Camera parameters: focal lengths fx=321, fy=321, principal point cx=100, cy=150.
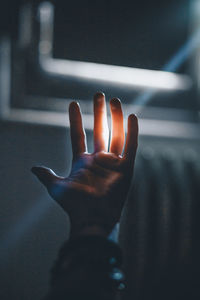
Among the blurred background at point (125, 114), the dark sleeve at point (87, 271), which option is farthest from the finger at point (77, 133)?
the blurred background at point (125, 114)

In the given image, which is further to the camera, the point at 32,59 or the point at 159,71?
the point at 159,71

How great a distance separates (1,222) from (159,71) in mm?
875

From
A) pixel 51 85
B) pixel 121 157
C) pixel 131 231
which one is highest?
pixel 51 85

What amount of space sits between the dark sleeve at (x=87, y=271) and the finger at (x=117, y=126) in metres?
0.19

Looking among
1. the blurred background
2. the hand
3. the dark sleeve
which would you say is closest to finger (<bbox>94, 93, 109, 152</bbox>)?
the hand

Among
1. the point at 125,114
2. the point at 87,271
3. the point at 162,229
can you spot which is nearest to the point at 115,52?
the point at 125,114

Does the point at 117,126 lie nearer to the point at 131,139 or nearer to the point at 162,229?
the point at 131,139

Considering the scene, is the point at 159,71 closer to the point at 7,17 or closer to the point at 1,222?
the point at 7,17

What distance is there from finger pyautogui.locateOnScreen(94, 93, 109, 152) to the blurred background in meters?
0.52

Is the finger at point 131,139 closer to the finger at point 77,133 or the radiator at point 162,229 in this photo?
the finger at point 77,133

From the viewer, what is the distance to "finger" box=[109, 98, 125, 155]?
1.94 ft

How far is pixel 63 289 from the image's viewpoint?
1.26 ft

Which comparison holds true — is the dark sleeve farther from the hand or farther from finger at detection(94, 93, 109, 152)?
finger at detection(94, 93, 109, 152)

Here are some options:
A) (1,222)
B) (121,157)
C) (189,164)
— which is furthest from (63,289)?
(189,164)
